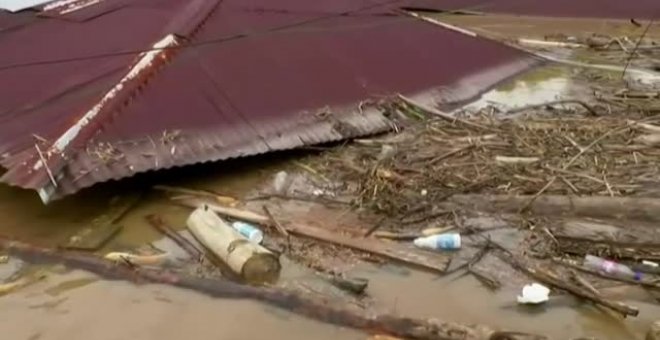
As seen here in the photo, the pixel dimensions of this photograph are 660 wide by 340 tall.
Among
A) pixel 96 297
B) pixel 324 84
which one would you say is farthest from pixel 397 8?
pixel 96 297

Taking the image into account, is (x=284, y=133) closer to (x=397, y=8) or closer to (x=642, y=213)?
(x=642, y=213)

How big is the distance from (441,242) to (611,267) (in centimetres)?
97

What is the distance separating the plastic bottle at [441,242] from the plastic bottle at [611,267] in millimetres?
747

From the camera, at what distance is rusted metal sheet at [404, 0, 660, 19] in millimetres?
10656

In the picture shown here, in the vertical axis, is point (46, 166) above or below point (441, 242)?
below

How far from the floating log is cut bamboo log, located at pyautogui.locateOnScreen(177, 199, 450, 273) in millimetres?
713

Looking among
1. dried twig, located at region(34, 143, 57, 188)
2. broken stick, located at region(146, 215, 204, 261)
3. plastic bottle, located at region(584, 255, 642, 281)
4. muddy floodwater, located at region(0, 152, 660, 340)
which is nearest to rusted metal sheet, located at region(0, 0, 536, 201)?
dried twig, located at region(34, 143, 57, 188)

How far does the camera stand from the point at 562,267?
5188 millimetres

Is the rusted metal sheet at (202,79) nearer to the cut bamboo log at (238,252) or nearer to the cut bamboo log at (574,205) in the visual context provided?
the cut bamboo log at (238,252)

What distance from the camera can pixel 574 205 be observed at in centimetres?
568

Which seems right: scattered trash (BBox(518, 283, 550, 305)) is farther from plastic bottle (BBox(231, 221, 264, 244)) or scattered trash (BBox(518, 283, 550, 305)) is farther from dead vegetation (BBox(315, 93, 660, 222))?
plastic bottle (BBox(231, 221, 264, 244))

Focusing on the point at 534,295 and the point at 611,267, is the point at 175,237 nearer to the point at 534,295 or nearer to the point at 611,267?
the point at 534,295

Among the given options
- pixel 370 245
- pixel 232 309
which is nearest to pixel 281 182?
pixel 370 245

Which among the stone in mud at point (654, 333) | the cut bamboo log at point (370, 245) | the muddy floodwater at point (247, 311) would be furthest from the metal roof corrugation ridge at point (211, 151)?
the stone in mud at point (654, 333)
